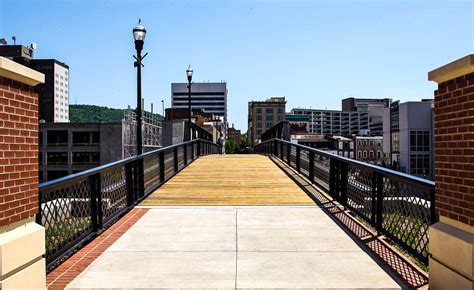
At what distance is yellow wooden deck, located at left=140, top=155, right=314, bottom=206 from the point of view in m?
9.89

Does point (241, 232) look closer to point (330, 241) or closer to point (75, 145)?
point (330, 241)

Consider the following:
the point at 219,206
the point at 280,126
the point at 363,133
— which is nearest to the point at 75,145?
the point at 280,126

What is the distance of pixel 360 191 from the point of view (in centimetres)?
768

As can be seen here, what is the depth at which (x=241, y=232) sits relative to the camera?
275 inches

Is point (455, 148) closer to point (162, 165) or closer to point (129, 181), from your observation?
point (129, 181)

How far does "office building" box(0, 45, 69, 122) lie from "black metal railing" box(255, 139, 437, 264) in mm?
131710

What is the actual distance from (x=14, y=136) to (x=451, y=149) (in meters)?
4.05

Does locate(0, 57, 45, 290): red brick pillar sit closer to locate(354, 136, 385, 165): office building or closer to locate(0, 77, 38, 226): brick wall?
locate(0, 77, 38, 226): brick wall

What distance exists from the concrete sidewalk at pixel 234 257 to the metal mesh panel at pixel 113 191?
598 millimetres

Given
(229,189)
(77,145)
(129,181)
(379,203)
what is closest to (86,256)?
(129,181)

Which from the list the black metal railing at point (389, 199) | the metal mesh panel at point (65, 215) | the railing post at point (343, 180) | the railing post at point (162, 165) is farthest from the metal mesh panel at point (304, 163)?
the metal mesh panel at point (65, 215)

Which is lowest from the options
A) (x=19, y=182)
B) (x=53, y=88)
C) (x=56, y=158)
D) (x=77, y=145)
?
(x=56, y=158)

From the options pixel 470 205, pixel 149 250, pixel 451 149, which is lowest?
pixel 149 250

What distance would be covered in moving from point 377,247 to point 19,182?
4609 mm
